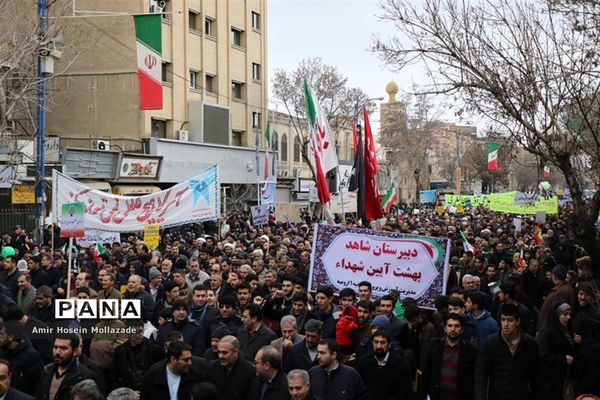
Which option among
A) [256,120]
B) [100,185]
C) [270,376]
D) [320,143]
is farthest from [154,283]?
[256,120]

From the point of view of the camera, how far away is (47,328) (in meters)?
6.23

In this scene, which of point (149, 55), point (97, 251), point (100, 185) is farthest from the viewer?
point (100, 185)

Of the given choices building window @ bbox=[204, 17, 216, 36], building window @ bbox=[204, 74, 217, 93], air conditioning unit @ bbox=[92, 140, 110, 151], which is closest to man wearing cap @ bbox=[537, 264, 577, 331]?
air conditioning unit @ bbox=[92, 140, 110, 151]

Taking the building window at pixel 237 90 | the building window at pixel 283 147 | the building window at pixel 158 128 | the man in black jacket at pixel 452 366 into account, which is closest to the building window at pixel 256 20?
the building window at pixel 237 90

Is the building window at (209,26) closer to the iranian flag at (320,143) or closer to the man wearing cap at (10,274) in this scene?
the iranian flag at (320,143)

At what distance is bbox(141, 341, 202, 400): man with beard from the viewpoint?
6.61m

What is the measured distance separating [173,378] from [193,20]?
3728cm

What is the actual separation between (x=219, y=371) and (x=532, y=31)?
648cm

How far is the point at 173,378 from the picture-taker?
6.67 m

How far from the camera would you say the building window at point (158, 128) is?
39062 mm

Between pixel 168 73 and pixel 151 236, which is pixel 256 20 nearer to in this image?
pixel 168 73

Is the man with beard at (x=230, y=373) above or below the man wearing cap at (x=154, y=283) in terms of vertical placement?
below

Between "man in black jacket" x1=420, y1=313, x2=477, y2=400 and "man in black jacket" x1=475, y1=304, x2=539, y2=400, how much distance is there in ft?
0.76

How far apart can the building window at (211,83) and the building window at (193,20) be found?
2.60m
